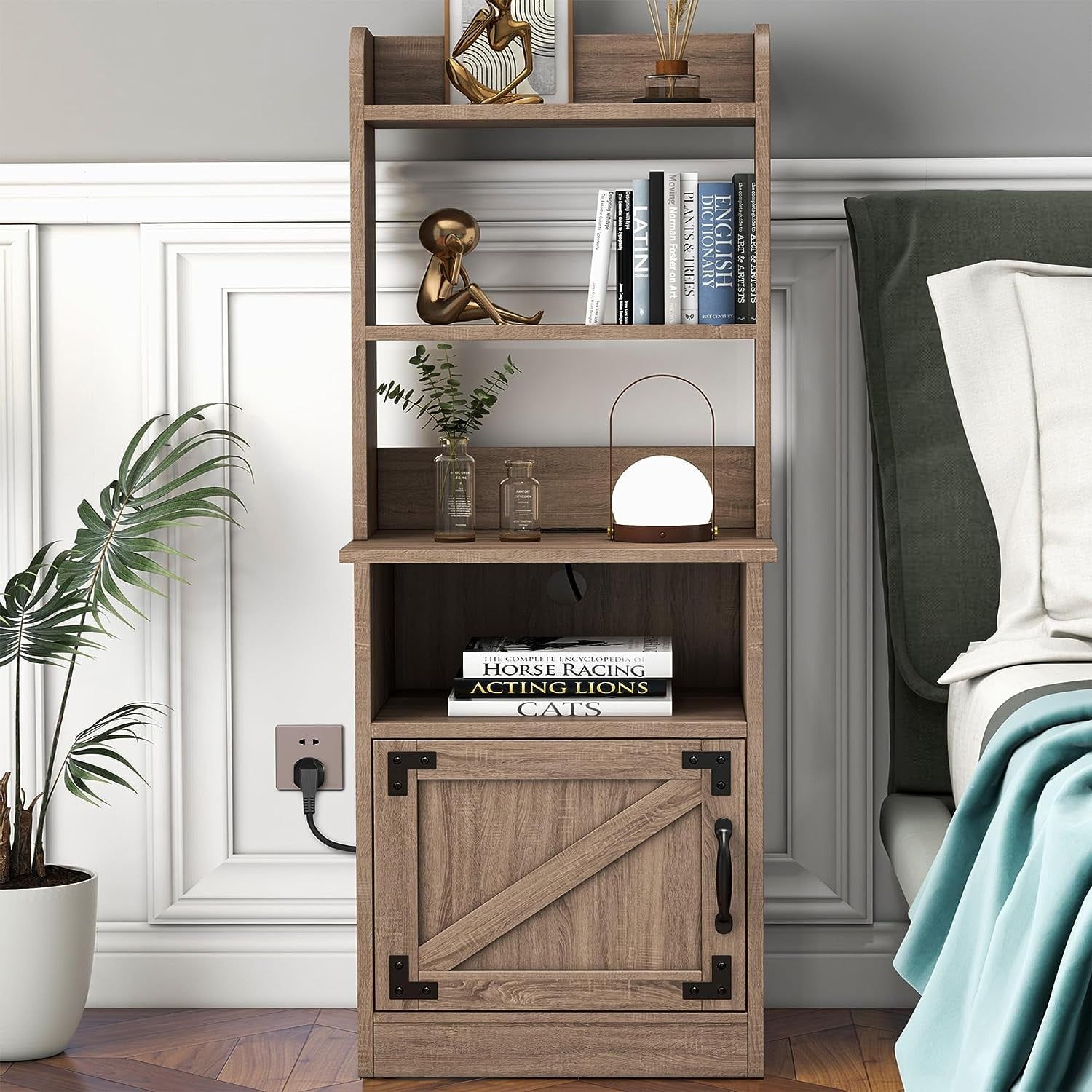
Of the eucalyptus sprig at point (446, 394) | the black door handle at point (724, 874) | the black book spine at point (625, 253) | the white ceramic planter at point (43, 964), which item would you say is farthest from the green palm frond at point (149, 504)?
the black door handle at point (724, 874)

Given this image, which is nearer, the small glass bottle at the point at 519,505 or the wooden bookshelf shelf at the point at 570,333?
the wooden bookshelf shelf at the point at 570,333

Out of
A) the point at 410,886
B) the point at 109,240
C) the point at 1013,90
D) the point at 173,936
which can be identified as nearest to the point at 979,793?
the point at 410,886

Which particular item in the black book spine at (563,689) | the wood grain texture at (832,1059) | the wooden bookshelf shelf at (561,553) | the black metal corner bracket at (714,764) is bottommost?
the wood grain texture at (832,1059)

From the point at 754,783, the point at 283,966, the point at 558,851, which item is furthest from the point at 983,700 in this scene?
the point at 283,966

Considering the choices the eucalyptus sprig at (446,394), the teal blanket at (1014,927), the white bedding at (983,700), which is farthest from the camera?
the eucalyptus sprig at (446,394)

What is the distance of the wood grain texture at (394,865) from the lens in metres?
1.71

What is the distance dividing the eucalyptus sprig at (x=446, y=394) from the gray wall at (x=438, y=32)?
350 millimetres

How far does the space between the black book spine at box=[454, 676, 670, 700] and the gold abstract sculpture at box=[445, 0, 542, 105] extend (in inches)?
33.7

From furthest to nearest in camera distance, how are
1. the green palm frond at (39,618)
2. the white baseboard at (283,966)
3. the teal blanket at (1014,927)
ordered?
the white baseboard at (283,966), the green palm frond at (39,618), the teal blanket at (1014,927)

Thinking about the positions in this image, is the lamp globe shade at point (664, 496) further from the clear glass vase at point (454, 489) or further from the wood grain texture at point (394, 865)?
the wood grain texture at point (394, 865)

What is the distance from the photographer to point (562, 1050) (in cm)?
174

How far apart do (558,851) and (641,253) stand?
2.87ft

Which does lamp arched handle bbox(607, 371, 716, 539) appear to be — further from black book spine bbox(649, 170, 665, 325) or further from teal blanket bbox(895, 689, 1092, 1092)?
teal blanket bbox(895, 689, 1092, 1092)

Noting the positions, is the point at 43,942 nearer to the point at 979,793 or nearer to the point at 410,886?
the point at 410,886
